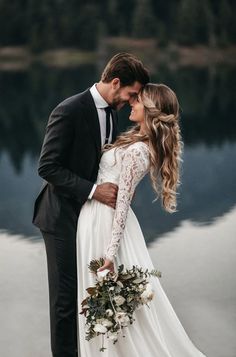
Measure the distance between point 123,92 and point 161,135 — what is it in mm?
208

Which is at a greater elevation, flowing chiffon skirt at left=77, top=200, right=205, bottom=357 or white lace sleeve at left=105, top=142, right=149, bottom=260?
white lace sleeve at left=105, top=142, right=149, bottom=260

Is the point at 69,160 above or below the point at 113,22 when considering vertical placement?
above

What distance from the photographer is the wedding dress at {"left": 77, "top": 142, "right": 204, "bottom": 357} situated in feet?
9.08

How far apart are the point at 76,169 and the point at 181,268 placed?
6.66 ft

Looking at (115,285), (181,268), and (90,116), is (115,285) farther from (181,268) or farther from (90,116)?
(181,268)

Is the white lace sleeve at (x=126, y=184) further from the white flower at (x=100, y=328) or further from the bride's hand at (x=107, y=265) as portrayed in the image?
the white flower at (x=100, y=328)

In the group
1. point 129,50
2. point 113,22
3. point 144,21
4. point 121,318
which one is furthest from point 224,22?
point 121,318

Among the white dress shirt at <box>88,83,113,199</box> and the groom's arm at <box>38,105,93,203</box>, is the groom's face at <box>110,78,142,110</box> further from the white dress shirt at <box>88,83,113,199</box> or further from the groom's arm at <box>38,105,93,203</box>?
the groom's arm at <box>38,105,93,203</box>

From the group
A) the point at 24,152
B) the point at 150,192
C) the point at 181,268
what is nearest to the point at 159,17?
the point at 24,152

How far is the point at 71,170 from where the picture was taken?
2.87m

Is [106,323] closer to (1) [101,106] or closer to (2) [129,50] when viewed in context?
(1) [101,106]

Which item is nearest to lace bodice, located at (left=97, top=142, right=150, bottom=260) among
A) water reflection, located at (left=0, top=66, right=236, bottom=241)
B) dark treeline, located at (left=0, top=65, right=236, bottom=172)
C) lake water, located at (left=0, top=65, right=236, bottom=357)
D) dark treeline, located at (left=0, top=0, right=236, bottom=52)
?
lake water, located at (left=0, top=65, right=236, bottom=357)

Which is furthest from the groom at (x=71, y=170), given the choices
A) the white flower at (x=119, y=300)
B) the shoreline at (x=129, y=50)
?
the shoreline at (x=129, y=50)

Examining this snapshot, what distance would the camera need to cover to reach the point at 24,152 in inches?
556
